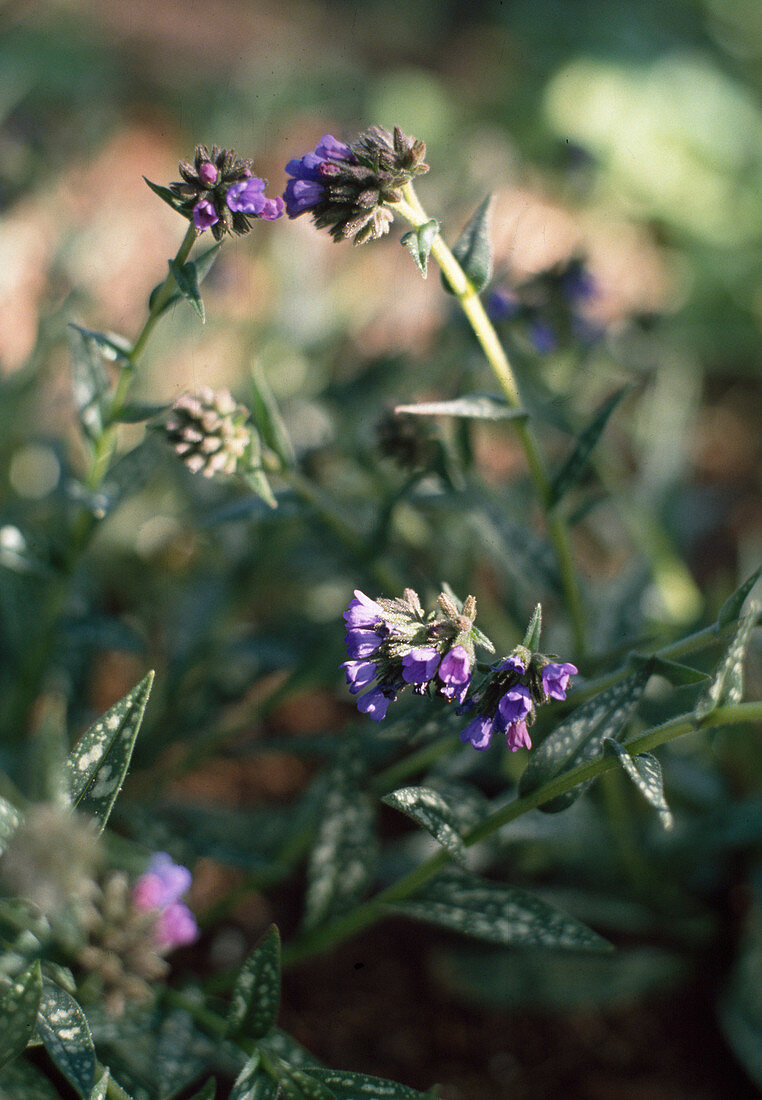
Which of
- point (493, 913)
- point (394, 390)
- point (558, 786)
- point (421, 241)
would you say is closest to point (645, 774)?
point (558, 786)

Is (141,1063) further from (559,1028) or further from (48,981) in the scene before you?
(559,1028)

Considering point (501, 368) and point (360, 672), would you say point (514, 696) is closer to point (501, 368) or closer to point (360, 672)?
point (360, 672)

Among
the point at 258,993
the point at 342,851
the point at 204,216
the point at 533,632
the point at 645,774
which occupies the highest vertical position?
the point at 204,216

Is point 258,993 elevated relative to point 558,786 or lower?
lower

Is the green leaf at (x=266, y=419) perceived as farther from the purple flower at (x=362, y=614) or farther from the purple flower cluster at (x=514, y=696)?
the purple flower cluster at (x=514, y=696)

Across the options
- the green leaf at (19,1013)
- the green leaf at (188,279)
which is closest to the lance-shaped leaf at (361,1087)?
the green leaf at (19,1013)

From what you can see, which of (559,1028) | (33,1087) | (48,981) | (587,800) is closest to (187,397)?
(48,981)

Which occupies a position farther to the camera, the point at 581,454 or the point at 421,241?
the point at 581,454
